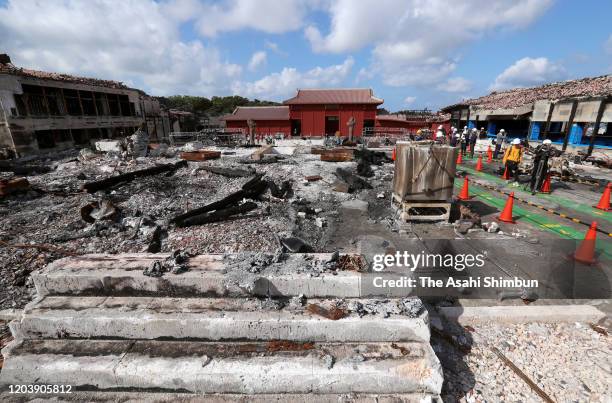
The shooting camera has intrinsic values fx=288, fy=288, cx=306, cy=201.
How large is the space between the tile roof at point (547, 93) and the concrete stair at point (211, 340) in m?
19.3

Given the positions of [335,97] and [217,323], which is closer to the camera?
[217,323]

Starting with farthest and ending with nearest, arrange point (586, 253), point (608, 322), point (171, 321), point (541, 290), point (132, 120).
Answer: point (132, 120) < point (586, 253) < point (541, 290) < point (608, 322) < point (171, 321)

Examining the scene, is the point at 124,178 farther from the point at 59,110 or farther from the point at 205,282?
the point at 59,110

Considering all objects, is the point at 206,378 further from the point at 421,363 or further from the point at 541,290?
the point at 541,290

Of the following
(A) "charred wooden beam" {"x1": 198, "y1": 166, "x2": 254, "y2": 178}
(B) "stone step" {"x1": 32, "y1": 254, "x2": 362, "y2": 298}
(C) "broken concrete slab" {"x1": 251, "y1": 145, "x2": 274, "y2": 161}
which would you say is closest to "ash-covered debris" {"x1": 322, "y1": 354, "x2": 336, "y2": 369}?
(B) "stone step" {"x1": 32, "y1": 254, "x2": 362, "y2": 298}

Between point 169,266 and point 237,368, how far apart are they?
1383mm

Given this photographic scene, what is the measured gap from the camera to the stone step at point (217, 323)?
8.87ft

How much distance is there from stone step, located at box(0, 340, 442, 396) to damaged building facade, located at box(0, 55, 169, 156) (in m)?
18.0

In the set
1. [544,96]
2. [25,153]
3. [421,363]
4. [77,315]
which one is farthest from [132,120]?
[544,96]

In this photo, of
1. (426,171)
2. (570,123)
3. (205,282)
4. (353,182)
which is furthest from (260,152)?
(570,123)

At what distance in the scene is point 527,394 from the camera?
254cm

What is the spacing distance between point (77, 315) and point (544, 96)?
2525cm

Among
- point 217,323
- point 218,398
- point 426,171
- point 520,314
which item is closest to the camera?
point 218,398

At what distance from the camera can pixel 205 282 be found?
3.03m
